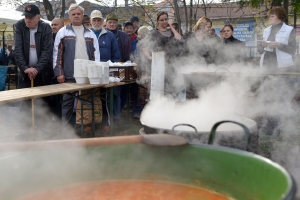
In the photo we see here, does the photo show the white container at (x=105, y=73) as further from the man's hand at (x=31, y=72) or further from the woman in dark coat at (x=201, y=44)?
the woman in dark coat at (x=201, y=44)

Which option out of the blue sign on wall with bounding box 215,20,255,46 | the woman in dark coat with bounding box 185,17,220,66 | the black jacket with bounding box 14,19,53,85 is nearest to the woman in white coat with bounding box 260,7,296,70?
the woman in dark coat with bounding box 185,17,220,66

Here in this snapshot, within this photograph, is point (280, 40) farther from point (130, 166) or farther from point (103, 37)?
point (130, 166)

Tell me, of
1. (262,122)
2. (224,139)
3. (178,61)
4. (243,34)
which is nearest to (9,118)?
(178,61)

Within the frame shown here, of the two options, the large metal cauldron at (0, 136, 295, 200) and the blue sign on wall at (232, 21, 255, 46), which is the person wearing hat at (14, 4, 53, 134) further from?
the blue sign on wall at (232, 21, 255, 46)

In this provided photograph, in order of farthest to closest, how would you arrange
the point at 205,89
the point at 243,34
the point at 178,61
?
the point at 243,34
the point at 178,61
the point at 205,89

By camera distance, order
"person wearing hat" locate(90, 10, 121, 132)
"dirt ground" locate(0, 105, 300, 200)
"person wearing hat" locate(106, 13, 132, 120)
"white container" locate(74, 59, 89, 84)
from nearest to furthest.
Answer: "dirt ground" locate(0, 105, 300, 200) → "white container" locate(74, 59, 89, 84) → "person wearing hat" locate(90, 10, 121, 132) → "person wearing hat" locate(106, 13, 132, 120)

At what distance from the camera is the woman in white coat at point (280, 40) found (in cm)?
543

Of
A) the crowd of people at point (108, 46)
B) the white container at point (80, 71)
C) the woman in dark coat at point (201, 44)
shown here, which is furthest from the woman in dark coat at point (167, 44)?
the white container at point (80, 71)

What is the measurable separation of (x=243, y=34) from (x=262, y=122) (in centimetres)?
2546

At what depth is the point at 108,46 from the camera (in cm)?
643

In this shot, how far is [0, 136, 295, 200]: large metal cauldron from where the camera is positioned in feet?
5.18

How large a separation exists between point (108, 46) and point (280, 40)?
2779 millimetres

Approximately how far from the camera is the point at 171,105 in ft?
13.7

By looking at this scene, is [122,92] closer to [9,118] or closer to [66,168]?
[9,118]
